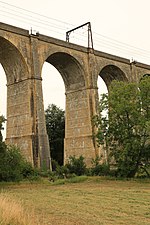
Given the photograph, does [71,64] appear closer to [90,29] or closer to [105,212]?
[90,29]

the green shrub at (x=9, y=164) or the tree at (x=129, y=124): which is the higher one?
the tree at (x=129, y=124)

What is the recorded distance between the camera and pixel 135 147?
23312 millimetres

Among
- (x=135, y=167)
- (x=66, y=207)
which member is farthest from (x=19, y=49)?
(x=66, y=207)

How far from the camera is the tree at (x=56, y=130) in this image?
41966 millimetres

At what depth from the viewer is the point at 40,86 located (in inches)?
1104

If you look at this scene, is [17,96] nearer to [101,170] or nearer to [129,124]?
[101,170]

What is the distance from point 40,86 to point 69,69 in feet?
22.5

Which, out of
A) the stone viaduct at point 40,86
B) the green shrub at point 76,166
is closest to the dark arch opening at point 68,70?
the stone viaduct at point 40,86

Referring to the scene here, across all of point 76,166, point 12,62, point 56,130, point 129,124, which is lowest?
point 76,166

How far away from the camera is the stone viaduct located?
2714 centimetres

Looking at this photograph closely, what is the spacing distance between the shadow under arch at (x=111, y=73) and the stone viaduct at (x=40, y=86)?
0.12 meters

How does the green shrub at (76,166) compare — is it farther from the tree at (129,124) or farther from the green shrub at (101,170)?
the tree at (129,124)

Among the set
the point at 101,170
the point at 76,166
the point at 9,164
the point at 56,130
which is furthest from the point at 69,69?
the point at 9,164

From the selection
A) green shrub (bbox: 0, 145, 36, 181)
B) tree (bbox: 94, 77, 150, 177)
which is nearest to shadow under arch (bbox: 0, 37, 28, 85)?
tree (bbox: 94, 77, 150, 177)
